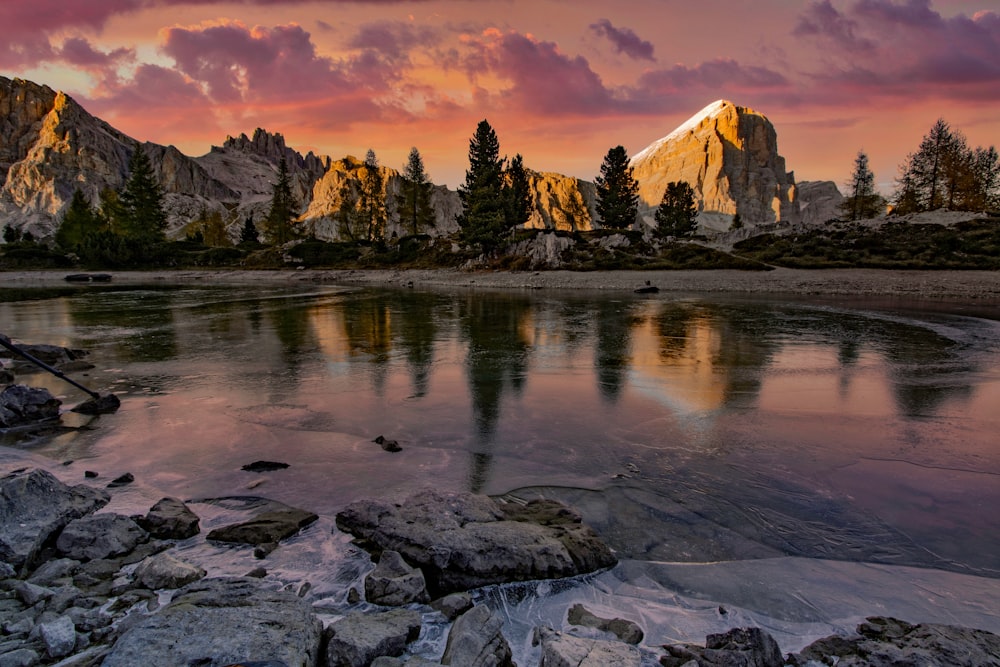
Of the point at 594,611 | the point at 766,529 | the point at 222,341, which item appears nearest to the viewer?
the point at 594,611

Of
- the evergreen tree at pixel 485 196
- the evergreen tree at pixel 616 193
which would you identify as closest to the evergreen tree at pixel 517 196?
the evergreen tree at pixel 485 196

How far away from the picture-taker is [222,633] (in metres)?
3.95

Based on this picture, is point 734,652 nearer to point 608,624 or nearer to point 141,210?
point 608,624

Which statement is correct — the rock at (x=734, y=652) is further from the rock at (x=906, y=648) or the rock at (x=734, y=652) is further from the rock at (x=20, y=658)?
the rock at (x=20, y=658)

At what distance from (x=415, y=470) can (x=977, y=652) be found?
679 centimetres

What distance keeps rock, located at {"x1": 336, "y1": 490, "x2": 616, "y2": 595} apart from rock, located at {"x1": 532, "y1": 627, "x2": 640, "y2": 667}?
46.0 inches

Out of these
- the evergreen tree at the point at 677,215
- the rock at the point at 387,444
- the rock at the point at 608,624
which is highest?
the evergreen tree at the point at 677,215

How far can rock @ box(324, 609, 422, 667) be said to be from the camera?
3939 mm

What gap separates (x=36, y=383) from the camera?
46.8 feet

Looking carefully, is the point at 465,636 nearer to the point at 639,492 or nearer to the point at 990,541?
the point at 639,492

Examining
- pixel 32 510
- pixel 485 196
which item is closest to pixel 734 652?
pixel 32 510

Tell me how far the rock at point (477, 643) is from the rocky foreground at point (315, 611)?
0.01 meters

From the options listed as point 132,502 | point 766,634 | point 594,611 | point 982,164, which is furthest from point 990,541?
point 982,164

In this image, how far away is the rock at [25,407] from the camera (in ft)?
34.7
